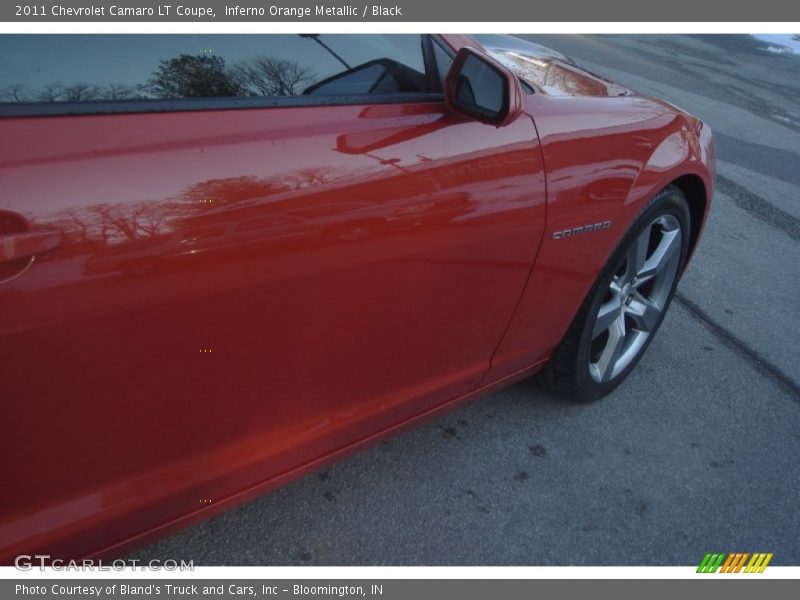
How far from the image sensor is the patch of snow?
16359 millimetres

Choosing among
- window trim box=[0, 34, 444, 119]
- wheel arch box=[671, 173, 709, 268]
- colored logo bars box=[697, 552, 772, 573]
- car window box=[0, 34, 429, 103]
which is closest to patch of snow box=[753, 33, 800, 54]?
wheel arch box=[671, 173, 709, 268]

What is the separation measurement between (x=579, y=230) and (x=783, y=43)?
64.6 feet

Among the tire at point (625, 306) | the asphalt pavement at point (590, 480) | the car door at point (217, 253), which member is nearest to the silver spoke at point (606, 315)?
the tire at point (625, 306)

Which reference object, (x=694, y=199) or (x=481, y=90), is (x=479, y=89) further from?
(x=694, y=199)

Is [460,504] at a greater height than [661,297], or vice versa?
[661,297]

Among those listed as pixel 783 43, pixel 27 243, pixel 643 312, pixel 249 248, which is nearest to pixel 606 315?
pixel 643 312

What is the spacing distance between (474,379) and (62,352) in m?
1.25

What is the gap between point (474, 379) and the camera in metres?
2.03

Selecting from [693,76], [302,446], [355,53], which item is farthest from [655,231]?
[693,76]

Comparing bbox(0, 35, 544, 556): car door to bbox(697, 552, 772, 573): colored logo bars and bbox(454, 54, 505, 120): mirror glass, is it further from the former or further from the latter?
bbox(697, 552, 772, 573): colored logo bars

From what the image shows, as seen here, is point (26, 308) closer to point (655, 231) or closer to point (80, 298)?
point (80, 298)

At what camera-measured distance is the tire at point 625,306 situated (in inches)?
89.6

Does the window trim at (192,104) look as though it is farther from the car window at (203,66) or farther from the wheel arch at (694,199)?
the wheel arch at (694,199)

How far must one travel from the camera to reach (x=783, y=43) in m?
17.4
